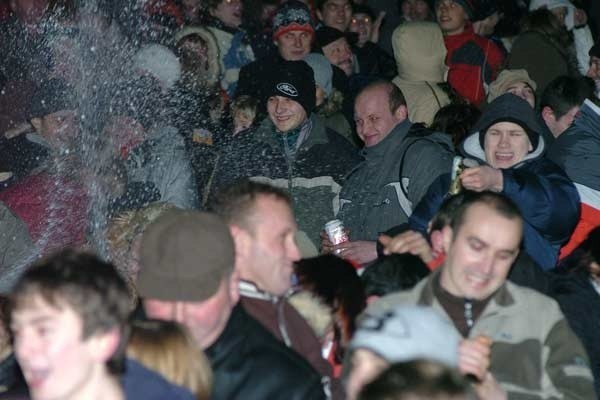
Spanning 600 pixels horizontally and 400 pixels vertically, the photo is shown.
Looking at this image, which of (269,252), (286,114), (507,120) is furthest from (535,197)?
(286,114)

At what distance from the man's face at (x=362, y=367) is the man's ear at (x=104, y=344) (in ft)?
3.11

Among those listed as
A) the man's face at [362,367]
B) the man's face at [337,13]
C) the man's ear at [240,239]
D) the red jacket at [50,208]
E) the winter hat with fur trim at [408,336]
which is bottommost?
the red jacket at [50,208]

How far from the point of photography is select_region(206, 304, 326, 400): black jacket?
5.03m

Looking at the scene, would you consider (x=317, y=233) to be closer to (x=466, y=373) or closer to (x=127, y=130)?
(x=127, y=130)

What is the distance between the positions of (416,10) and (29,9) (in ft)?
15.3

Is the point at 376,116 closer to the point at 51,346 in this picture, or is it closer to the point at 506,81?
the point at 506,81

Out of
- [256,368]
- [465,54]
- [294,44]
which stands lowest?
[465,54]

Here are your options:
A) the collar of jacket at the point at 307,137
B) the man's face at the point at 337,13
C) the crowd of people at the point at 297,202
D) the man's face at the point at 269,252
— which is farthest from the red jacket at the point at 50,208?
the man's face at the point at 337,13

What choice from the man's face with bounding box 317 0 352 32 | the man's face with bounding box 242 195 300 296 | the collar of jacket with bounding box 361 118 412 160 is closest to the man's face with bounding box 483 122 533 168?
the collar of jacket with bounding box 361 118 412 160

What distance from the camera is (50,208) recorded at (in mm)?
9188

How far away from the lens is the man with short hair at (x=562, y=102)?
9922mm

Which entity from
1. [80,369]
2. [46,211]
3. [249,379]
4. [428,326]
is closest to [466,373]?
[428,326]

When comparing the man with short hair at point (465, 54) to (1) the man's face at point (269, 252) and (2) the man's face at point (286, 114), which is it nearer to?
(2) the man's face at point (286, 114)

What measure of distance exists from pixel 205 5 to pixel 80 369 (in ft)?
31.3
